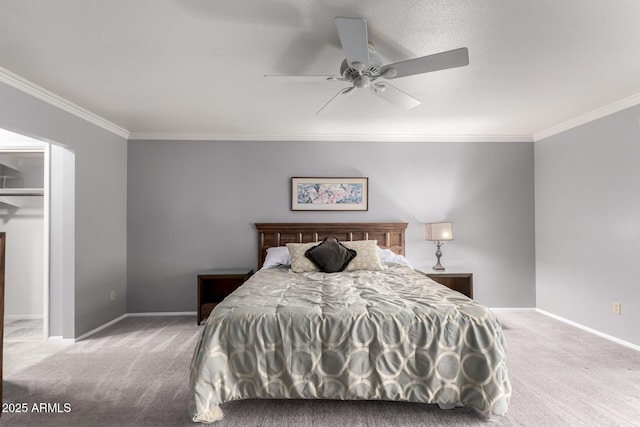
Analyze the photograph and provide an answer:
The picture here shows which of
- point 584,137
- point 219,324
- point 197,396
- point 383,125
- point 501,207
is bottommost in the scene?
point 197,396

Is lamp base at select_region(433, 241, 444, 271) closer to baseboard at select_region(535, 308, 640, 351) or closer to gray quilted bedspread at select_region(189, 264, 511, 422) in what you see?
baseboard at select_region(535, 308, 640, 351)

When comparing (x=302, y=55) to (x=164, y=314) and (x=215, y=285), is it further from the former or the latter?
(x=164, y=314)

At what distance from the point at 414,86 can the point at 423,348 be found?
217cm

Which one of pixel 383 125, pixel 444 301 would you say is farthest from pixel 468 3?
pixel 383 125

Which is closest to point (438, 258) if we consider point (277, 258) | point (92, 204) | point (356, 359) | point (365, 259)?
point (365, 259)

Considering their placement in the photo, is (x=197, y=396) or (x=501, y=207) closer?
(x=197, y=396)

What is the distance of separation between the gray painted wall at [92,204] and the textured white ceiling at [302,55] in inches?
10.5

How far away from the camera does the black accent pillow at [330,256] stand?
365cm

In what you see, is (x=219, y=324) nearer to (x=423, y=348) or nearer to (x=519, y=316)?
(x=423, y=348)

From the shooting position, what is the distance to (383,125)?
13.6ft

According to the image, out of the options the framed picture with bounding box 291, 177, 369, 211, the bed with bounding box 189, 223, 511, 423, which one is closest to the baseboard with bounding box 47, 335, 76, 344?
the bed with bounding box 189, 223, 511, 423

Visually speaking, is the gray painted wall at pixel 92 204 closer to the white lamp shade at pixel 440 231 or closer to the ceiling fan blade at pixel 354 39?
the ceiling fan blade at pixel 354 39

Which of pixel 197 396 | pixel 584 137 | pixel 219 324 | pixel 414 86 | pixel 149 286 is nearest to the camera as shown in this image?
pixel 197 396

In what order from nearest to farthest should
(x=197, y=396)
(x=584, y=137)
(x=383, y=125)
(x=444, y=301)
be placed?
(x=197, y=396)
(x=444, y=301)
(x=584, y=137)
(x=383, y=125)
